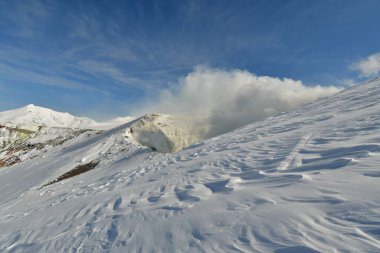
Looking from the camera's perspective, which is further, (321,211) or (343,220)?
(321,211)

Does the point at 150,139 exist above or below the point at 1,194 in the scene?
above

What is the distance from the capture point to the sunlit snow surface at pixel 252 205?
4523 millimetres

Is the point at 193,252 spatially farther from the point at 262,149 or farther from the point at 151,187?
the point at 262,149

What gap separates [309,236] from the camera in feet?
14.2

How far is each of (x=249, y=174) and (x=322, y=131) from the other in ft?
11.6

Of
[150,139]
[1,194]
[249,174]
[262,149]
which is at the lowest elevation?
[1,194]

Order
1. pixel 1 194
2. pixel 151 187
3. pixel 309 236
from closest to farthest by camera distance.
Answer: pixel 309 236 < pixel 151 187 < pixel 1 194

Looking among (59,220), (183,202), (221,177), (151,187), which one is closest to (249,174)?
(221,177)

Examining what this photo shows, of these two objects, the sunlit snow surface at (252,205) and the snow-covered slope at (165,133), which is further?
the snow-covered slope at (165,133)

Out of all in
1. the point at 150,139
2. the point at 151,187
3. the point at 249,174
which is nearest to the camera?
the point at 249,174

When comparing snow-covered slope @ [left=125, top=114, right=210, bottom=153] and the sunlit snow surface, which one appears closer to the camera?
the sunlit snow surface

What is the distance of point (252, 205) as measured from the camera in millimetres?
5754

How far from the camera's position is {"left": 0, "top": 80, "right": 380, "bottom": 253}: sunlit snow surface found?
4523 millimetres

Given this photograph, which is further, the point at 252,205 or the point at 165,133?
the point at 165,133
